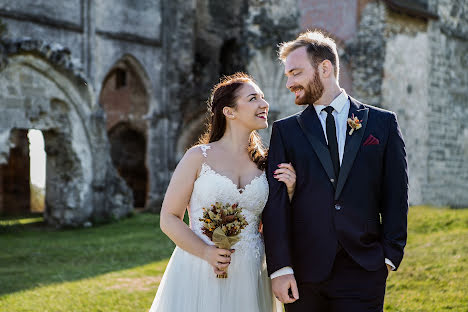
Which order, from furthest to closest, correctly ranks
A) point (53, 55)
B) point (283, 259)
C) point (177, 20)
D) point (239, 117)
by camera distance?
point (177, 20) → point (53, 55) → point (239, 117) → point (283, 259)

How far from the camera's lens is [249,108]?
12.1 feet

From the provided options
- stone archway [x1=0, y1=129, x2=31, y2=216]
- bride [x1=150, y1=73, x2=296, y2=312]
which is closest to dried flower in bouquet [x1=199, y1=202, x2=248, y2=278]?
bride [x1=150, y1=73, x2=296, y2=312]

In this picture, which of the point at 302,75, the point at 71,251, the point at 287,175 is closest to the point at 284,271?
the point at 287,175

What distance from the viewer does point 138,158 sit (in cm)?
2228

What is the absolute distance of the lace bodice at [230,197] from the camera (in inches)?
141

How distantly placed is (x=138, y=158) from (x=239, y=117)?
1893 centimetres

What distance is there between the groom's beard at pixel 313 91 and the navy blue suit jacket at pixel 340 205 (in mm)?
176

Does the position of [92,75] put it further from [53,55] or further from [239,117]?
[239,117]

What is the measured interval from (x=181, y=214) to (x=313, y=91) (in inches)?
44.4

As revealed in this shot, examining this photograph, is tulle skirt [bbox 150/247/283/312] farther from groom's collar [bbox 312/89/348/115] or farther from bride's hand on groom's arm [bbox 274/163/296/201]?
groom's collar [bbox 312/89/348/115]

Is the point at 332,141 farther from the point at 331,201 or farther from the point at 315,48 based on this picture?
the point at 315,48

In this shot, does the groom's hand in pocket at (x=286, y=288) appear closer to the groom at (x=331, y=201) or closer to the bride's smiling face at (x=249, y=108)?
the groom at (x=331, y=201)

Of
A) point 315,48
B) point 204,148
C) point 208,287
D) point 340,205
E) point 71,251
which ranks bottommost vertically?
point 71,251

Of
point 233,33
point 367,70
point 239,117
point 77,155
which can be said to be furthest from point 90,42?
point 239,117
